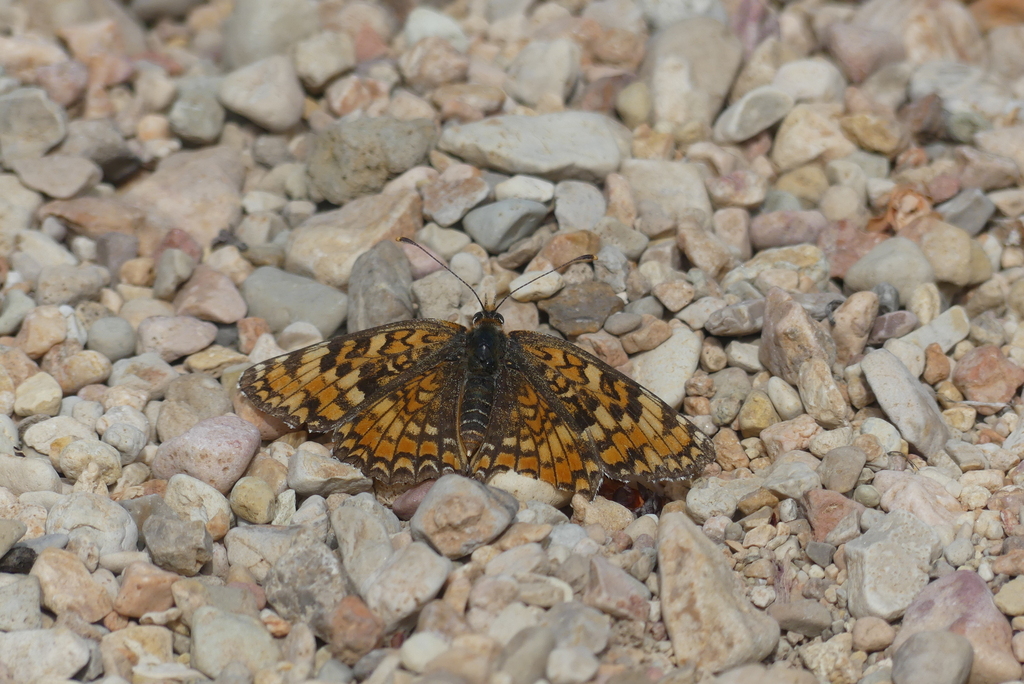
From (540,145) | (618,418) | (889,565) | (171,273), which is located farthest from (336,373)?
(889,565)

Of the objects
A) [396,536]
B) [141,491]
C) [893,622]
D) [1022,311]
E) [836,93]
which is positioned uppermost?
[836,93]

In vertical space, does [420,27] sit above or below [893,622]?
above

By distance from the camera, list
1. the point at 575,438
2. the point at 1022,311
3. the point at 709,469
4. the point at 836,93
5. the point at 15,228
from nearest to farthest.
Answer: the point at 575,438 → the point at 709,469 → the point at 1022,311 → the point at 15,228 → the point at 836,93

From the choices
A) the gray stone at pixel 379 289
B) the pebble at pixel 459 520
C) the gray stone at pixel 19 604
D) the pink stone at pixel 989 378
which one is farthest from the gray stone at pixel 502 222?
the gray stone at pixel 19 604

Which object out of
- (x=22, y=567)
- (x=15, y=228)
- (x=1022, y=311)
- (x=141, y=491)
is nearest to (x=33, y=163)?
(x=15, y=228)

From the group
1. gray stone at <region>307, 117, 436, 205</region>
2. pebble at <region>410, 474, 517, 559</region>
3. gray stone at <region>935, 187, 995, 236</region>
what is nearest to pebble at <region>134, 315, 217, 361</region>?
gray stone at <region>307, 117, 436, 205</region>

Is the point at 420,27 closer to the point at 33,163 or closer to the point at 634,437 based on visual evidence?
the point at 33,163

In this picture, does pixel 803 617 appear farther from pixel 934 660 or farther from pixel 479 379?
pixel 479 379
